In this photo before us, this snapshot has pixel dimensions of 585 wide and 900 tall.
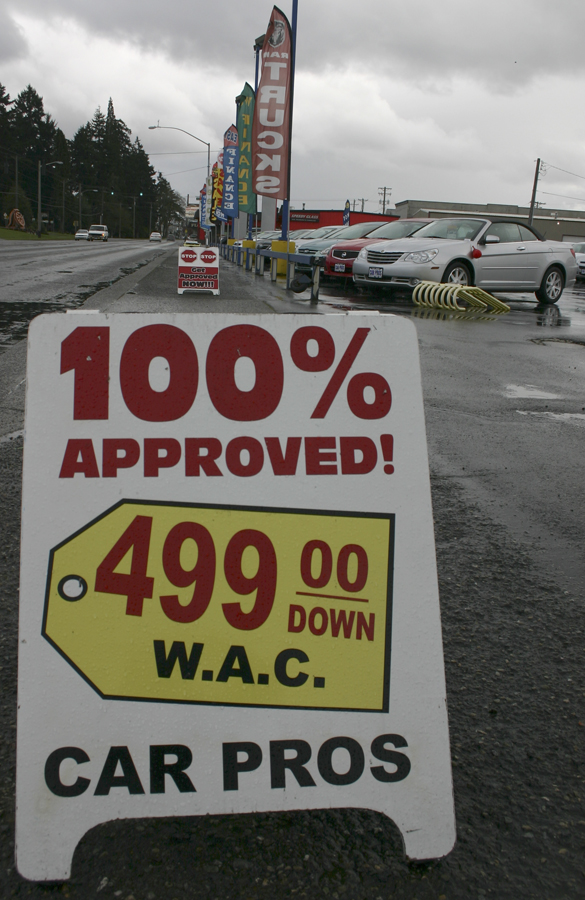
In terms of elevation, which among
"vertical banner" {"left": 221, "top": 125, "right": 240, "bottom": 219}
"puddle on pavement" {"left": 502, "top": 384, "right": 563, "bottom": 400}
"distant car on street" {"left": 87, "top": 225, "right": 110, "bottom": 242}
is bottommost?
"puddle on pavement" {"left": 502, "top": 384, "right": 563, "bottom": 400}

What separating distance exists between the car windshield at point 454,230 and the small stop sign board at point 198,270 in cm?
442

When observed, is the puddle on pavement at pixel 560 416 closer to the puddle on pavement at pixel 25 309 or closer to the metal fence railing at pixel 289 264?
the metal fence railing at pixel 289 264

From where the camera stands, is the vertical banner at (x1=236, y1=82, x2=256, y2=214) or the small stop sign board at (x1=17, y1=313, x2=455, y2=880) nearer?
the small stop sign board at (x1=17, y1=313, x2=455, y2=880)

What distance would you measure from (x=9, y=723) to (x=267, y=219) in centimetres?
2870

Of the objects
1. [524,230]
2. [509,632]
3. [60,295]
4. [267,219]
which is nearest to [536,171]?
[267,219]

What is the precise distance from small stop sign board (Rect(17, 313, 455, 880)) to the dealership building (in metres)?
79.8

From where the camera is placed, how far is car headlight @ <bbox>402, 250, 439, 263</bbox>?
13.7 metres

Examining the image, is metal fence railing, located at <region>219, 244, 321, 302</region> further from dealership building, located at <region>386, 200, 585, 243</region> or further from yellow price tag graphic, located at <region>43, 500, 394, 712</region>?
dealership building, located at <region>386, 200, 585, 243</region>

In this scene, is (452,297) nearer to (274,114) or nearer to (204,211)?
(274,114)

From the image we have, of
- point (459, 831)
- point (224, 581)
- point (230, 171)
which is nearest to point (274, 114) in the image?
point (224, 581)

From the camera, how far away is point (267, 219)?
94.5 ft

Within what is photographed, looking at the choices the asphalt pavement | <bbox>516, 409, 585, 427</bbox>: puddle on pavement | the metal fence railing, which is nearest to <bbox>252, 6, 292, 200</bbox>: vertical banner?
the metal fence railing

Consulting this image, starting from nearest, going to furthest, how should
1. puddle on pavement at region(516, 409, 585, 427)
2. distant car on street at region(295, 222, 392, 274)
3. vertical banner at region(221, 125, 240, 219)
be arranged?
puddle on pavement at region(516, 409, 585, 427), distant car on street at region(295, 222, 392, 274), vertical banner at region(221, 125, 240, 219)

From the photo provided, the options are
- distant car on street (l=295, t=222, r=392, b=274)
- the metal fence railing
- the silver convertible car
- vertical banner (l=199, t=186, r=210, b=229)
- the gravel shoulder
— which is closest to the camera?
the gravel shoulder
